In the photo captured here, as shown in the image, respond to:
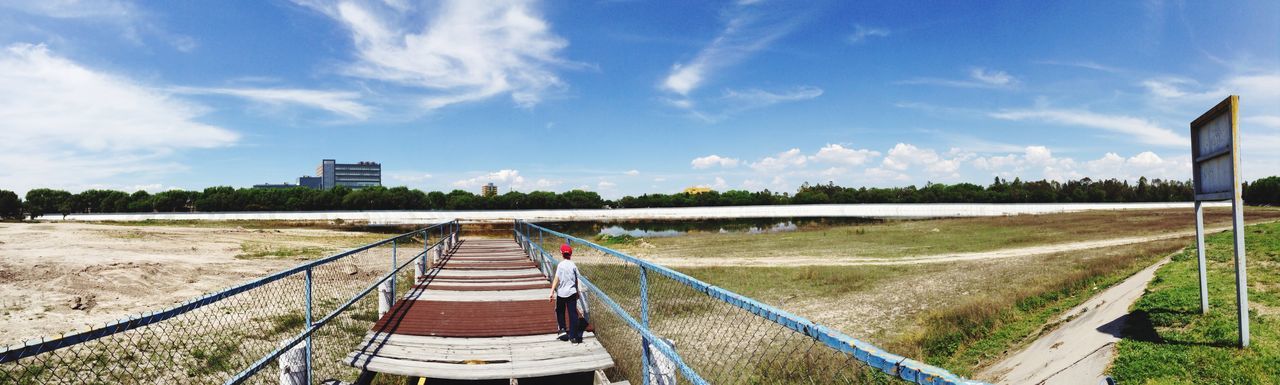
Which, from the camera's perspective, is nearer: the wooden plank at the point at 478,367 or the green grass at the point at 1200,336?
the wooden plank at the point at 478,367

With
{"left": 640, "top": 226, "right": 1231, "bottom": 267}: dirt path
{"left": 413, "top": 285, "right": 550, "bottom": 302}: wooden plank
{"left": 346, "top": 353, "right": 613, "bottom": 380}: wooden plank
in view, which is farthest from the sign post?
{"left": 640, "top": 226, "right": 1231, "bottom": 267}: dirt path

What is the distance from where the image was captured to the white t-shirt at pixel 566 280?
649 cm

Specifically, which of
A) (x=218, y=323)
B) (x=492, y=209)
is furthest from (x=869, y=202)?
(x=218, y=323)

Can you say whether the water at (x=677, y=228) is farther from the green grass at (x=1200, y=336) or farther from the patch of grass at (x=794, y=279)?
the green grass at (x=1200, y=336)

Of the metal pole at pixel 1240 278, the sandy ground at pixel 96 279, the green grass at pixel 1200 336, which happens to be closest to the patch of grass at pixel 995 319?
the green grass at pixel 1200 336

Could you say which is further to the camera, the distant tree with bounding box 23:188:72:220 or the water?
the distant tree with bounding box 23:188:72:220

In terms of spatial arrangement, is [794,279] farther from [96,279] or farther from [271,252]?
[271,252]

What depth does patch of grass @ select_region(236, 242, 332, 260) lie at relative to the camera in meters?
24.4

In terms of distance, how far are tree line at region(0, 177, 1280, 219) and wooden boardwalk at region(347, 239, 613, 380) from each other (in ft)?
266

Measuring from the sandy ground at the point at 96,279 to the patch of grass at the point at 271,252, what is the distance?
67cm

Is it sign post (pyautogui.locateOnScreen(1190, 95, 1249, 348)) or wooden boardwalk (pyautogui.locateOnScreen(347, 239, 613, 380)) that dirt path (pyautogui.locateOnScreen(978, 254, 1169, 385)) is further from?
wooden boardwalk (pyautogui.locateOnScreen(347, 239, 613, 380))

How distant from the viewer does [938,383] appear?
1.78 metres

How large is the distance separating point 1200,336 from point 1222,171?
211 cm

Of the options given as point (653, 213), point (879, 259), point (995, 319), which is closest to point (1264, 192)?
point (653, 213)
